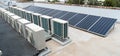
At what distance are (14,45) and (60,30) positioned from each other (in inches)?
128

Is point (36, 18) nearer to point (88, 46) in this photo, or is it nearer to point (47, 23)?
point (47, 23)

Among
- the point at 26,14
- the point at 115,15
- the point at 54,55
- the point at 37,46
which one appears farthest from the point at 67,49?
the point at 115,15

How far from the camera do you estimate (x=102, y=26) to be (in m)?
9.69

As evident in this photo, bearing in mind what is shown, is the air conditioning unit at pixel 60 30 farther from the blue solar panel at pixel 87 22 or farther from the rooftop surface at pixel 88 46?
the blue solar panel at pixel 87 22

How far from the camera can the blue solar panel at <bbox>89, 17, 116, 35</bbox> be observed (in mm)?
9328

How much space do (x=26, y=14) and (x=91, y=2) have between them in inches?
363

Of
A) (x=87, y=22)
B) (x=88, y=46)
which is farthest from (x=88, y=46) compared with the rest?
(x=87, y=22)

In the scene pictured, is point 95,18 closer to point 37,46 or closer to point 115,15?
point 115,15

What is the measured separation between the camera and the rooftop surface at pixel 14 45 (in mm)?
6016

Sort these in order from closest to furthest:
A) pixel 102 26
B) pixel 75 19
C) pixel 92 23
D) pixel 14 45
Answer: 1. pixel 14 45
2. pixel 102 26
3. pixel 92 23
4. pixel 75 19

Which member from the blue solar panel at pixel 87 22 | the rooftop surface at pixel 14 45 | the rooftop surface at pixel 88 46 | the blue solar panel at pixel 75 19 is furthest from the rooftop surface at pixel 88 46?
the blue solar panel at pixel 75 19

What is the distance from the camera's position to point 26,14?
12281 millimetres

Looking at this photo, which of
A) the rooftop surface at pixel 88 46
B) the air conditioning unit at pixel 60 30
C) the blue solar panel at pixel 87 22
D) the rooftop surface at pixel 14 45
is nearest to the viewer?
the rooftop surface at pixel 14 45

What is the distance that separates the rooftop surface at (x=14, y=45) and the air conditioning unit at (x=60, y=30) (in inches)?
94.8
